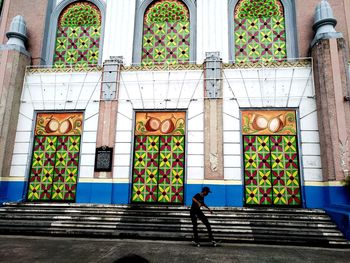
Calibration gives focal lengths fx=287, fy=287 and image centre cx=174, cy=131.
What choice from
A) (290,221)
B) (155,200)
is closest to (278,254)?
(290,221)

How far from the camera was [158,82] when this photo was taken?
11039 millimetres

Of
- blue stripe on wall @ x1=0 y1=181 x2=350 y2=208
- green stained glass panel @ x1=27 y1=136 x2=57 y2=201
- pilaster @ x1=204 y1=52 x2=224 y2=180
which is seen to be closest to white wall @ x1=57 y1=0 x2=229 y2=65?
pilaster @ x1=204 y1=52 x2=224 y2=180

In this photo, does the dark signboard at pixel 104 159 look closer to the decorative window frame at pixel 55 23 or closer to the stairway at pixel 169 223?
the stairway at pixel 169 223

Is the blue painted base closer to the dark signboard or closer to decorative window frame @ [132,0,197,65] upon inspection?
decorative window frame @ [132,0,197,65]

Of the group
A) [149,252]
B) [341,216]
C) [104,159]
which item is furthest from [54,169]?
[341,216]

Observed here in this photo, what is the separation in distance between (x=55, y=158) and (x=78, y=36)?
17.4ft

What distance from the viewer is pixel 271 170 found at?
33.3ft

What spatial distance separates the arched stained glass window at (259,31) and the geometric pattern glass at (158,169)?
4.33 m

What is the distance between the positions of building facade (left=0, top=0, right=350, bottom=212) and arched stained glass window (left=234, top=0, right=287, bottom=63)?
0.04 m

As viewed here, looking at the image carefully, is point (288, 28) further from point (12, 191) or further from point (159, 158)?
point (12, 191)

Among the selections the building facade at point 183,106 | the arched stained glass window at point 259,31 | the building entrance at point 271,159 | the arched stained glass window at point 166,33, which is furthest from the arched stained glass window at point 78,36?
the building entrance at point 271,159

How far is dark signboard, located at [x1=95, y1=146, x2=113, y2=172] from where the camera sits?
34.0 feet

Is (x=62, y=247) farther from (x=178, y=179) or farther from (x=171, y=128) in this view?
(x=171, y=128)

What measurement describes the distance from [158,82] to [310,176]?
640 cm
